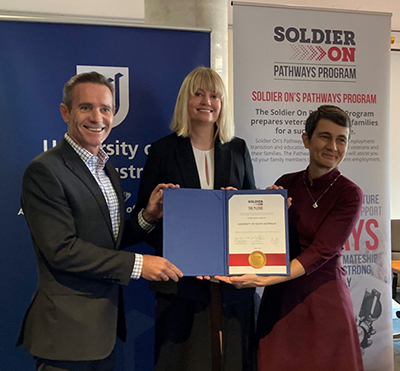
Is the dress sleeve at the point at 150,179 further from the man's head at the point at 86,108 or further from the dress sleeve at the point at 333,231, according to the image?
the dress sleeve at the point at 333,231

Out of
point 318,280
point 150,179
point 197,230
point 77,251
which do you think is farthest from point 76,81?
point 318,280

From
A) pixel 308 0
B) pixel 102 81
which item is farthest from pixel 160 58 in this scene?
pixel 308 0

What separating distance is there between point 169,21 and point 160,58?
875 millimetres

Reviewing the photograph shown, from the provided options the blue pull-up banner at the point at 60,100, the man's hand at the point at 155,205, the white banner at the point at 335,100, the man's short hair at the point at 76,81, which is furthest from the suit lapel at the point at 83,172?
the white banner at the point at 335,100

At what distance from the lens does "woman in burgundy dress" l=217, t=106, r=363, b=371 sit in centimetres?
204

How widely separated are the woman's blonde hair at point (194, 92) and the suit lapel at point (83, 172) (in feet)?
2.00

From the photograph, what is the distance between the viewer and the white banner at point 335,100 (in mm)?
2920

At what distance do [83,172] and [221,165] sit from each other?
2.43ft

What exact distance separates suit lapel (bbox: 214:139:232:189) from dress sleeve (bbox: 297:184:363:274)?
0.52 meters

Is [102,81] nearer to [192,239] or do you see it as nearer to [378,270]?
[192,239]

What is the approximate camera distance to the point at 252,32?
9.47 feet

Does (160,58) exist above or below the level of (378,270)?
above

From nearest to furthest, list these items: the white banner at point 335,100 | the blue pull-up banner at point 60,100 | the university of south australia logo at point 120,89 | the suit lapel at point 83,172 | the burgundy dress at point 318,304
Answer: the suit lapel at point 83,172, the burgundy dress at point 318,304, the blue pull-up banner at point 60,100, the university of south australia logo at point 120,89, the white banner at point 335,100

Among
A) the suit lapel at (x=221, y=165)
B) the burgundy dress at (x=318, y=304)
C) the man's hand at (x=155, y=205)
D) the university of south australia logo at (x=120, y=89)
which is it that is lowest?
the burgundy dress at (x=318, y=304)
